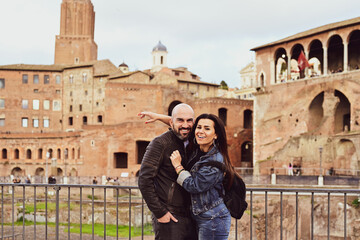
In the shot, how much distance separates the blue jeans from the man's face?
37.4 inches

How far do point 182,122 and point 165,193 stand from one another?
0.86 m

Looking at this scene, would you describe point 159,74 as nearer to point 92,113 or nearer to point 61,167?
point 92,113

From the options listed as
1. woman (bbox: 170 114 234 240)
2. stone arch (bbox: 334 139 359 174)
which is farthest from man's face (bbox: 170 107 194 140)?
stone arch (bbox: 334 139 359 174)

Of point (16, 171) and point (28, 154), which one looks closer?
point (28, 154)

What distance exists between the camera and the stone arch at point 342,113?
120ft

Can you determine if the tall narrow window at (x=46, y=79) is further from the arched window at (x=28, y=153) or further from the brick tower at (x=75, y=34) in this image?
the arched window at (x=28, y=153)

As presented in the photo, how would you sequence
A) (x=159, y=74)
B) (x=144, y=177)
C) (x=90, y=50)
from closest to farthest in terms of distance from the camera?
(x=144, y=177) < (x=159, y=74) < (x=90, y=50)

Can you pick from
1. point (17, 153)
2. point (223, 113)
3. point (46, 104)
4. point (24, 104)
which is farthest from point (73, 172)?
point (24, 104)

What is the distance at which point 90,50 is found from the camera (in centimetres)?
6838

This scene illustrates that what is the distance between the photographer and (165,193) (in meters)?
5.27

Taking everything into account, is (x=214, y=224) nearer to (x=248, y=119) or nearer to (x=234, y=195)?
(x=234, y=195)

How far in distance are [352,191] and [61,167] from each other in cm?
4628

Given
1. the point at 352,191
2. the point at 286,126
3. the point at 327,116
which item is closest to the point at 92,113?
the point at 286,126

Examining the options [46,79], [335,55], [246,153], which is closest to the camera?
[335,55]
